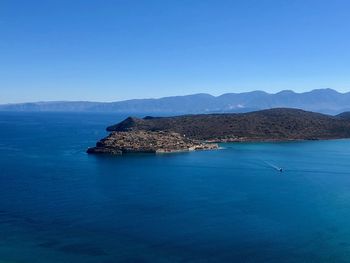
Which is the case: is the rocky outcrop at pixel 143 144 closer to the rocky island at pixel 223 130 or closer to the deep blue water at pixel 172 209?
the rocky island at pixel 223 130

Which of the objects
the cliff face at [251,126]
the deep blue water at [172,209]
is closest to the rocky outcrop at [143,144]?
the deep blue water at [172,209]

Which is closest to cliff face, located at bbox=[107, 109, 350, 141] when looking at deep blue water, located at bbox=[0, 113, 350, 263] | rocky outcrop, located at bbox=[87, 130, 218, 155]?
rocky outcrop, located at bbox=[87, 130, 218, 155]

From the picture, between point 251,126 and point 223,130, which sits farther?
point 251,126

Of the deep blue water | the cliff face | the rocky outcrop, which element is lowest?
the deep blue water

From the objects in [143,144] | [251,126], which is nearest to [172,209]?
[143,144]

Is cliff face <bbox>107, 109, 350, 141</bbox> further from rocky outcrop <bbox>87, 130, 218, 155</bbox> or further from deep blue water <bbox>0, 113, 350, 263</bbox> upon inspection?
deep blue water <bbox>0, 113, 350, 263</bbox>

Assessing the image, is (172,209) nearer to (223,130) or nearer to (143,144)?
(143,144)

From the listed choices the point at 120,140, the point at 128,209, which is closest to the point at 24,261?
the point at 128,209
